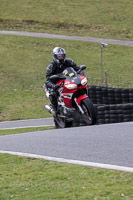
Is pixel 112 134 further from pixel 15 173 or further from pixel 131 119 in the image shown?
pixel 131 119

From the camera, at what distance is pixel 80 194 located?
6059 mm

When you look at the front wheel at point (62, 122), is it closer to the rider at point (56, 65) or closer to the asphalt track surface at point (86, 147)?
the rider at point (56, 65)

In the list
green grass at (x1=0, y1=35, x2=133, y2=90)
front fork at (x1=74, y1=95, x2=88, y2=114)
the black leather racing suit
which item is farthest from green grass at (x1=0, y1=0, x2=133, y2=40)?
front fork at (x1=74, y1=95, x2=88, y2=114)

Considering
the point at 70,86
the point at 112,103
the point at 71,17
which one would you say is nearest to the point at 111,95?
the point at 112,103

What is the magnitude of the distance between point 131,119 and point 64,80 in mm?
3956

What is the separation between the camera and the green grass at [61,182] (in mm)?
6035

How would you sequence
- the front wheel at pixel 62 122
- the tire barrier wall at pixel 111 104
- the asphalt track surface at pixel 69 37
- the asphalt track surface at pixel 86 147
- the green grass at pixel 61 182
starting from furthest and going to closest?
the asphalt track surface at pixel 69 37 → the tire barrier wall at pixel 111 104 → the front wheel at pixel 62 122 → the asphalt track surface at pixel 86 147 → the green grass at pixel 61 182

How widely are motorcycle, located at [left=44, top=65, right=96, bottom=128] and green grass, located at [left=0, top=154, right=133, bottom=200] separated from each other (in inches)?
179

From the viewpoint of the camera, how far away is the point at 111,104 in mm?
18688

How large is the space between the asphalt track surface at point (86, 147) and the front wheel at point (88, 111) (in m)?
0.28

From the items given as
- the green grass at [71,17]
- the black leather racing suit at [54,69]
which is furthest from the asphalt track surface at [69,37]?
the black leather racing suit at [54,69]

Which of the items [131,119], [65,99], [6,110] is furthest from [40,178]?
[6,110]

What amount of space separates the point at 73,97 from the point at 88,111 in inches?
33.4

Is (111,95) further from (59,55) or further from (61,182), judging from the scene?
(61,182)
